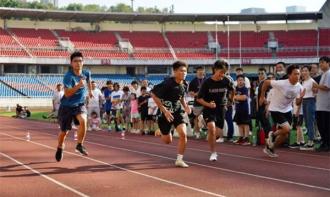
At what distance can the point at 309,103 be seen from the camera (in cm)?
1322

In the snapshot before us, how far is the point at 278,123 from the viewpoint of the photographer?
1131 centimetres

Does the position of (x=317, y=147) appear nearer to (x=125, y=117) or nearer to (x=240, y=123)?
(x=240, y=123)

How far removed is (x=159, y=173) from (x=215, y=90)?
236cm

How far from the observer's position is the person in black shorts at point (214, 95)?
10.6 meters

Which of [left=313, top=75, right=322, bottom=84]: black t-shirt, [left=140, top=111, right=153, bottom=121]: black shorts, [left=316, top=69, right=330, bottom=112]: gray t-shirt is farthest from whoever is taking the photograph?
[left=140, top=111, right=153, bottom=121]: black shorts

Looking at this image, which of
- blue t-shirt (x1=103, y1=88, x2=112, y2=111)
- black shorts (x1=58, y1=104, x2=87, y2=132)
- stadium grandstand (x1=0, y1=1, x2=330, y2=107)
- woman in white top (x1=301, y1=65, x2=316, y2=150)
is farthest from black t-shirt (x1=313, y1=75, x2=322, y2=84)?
stadium grandstand (x1=0, y1=1, x2=330, y2=107)

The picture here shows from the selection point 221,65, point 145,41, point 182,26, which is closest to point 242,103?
point 221,65

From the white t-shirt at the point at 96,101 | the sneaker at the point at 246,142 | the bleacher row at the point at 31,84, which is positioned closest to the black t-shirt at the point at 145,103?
the white t-shirt at the point at 96,101

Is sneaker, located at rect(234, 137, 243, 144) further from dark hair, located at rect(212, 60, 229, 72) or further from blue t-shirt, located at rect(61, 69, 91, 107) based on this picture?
blue t-shirt, located at rect(61, 69, 91, 107)

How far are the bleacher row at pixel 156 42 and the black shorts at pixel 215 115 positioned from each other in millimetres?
48116

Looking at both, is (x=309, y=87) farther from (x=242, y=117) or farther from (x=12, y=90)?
(x=12, y=90)

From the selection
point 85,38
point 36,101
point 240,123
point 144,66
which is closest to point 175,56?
point 144,66

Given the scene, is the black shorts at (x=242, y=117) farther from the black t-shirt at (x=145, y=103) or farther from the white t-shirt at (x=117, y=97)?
the white t-shirt at (x=117, y=97)

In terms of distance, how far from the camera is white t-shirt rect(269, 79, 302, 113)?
11102mm
